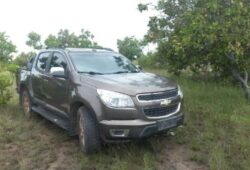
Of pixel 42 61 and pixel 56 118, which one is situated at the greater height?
pixel 42 61

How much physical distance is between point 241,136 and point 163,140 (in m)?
1.50

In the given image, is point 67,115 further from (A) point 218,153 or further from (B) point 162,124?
(A) point 218,153

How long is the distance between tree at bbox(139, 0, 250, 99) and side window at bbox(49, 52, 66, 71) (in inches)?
130

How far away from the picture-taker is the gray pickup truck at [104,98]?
541 cm

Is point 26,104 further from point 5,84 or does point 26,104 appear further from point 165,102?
point 165,102

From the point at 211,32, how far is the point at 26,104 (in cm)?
519

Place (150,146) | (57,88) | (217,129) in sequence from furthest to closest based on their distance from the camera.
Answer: (217,129), (57,88), (150,146)

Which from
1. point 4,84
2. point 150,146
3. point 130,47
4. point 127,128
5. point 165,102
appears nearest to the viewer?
point 127,128

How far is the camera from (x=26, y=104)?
9031mm

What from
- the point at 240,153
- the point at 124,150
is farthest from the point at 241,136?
the point at 124,150

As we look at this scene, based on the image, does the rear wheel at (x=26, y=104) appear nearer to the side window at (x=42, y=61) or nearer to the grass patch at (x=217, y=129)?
the side window at (x=42, y=61)

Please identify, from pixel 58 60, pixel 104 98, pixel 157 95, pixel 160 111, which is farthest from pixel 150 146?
pixel 58 60

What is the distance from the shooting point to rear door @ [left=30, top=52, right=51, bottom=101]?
305 inches

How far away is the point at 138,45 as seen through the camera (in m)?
45.4
